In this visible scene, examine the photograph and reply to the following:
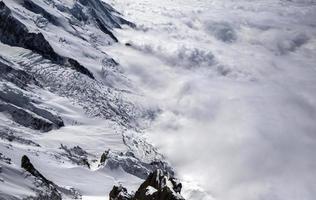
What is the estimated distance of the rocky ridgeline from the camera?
82.2m

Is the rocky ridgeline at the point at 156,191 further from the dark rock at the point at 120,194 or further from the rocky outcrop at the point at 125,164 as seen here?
the rocky outcrop at the point at 125,164

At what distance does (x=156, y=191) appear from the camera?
273 ft

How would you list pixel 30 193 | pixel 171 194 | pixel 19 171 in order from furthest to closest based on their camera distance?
pixel 171 194
pixel 19 171
pixel 30 193

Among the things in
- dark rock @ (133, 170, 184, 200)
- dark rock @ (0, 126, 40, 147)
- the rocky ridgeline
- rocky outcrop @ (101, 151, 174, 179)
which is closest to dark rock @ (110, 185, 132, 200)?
the rocky ridgeline

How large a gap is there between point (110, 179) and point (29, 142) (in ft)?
134

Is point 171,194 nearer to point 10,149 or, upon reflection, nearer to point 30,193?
point 30,193

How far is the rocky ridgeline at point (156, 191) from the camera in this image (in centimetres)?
8219

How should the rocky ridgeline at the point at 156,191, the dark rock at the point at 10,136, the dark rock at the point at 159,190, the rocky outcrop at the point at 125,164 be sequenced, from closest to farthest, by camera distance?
the dark rock at the point at 159,190, the rocky ridgeline at the point at 156,191, the dark rock at the point at 10,136, the rocky outcrop at the point at 125,164

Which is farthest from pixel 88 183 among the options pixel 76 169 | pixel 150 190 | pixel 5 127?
pixel 5 127

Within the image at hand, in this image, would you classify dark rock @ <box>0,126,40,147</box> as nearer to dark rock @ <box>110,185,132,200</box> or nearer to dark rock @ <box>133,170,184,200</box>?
dark rock @ <box>110,185,132,200</box>

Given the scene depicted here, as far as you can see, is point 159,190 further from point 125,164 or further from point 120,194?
point 125,164

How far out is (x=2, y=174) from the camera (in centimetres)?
7275

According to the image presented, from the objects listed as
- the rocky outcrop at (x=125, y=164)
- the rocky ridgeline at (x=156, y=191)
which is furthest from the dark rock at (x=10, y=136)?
the rocky ridgeline at (x=156, y=191)

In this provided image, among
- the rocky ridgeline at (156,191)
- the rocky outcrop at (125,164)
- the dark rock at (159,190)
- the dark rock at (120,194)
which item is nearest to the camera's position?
the dark rock at (159,190)
